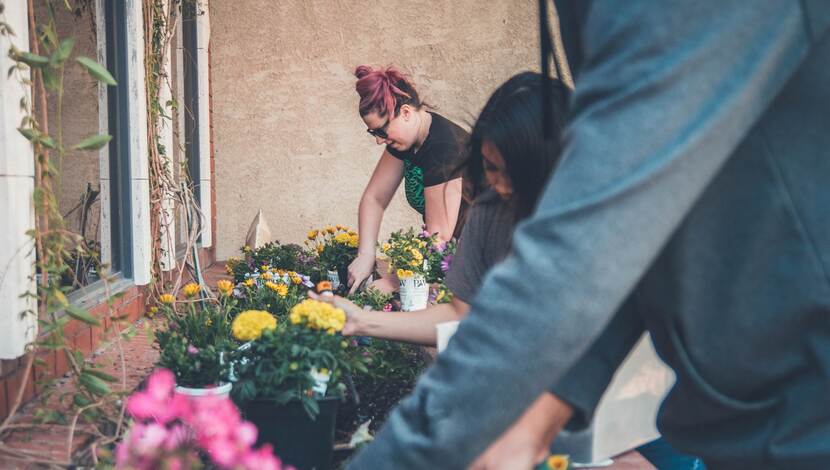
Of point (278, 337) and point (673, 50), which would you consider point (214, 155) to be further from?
point (673, 50)

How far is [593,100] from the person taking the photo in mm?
586

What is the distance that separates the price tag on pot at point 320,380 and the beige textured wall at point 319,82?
554 cm

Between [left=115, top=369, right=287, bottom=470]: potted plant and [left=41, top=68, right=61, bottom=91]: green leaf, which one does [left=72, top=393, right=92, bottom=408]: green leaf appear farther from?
[left=115, top=369, right=287, bottom=470]: potted plant

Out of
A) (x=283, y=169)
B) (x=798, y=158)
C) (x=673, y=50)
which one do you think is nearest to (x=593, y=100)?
(x=673, y=50)

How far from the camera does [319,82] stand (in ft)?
24.4

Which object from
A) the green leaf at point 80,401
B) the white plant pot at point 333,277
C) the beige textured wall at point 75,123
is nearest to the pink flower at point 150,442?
the green leaf at point 80,401

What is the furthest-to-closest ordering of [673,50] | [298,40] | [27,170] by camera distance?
1. [298,40]
2. [27,170]
3. [673,50]

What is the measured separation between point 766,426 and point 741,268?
0.16 meters

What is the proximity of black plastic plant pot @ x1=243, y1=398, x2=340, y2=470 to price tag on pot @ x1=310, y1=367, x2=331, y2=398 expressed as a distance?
2 centimetres

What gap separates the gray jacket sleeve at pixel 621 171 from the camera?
54cm

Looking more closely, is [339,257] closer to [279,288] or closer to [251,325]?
[279,288]

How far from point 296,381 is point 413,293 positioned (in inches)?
54.6

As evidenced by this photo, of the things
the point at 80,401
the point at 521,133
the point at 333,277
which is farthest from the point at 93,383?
the point at 333,277

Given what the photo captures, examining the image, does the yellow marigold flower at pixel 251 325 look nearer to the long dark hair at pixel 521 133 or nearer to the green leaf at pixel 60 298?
the green leaf at pixel 60 298
